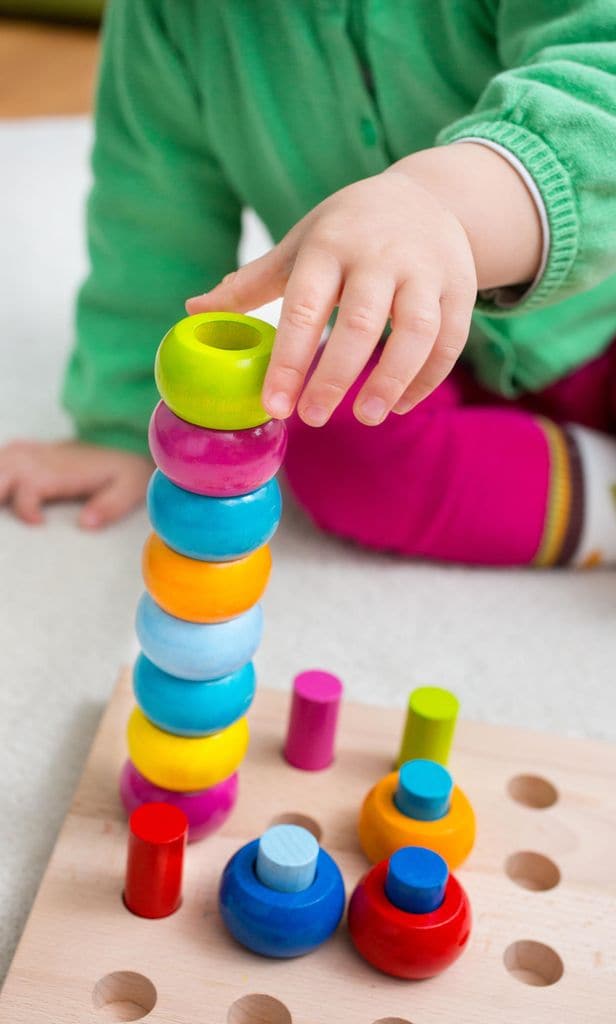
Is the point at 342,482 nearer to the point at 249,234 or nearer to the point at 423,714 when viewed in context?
the point at 423,714

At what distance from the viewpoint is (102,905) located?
1.77ft

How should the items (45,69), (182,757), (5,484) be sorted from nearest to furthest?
(182,757) < (5,484) < (45,69)

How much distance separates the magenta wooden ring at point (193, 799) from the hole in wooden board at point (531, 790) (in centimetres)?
16

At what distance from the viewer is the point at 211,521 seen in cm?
49

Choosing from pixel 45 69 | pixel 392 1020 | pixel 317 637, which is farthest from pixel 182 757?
pixel 45 69

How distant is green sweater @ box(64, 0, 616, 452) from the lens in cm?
59

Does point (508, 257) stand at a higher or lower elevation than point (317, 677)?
higher

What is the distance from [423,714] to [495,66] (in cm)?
44

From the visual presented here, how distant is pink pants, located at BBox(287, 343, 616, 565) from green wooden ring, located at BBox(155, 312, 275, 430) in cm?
39

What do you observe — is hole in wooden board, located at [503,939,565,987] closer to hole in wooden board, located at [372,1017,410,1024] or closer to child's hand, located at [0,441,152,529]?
hole in wooden board, located at [372,1017,410,1024]

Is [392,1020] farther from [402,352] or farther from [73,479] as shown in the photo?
[73,479]

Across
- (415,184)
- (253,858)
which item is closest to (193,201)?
(415,184)

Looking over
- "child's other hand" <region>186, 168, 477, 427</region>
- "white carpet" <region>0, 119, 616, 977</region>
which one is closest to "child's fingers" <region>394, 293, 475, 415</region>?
"child's other hand" <region>186, 168, 477, 427</region>

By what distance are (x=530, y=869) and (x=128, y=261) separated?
58 centimetres
